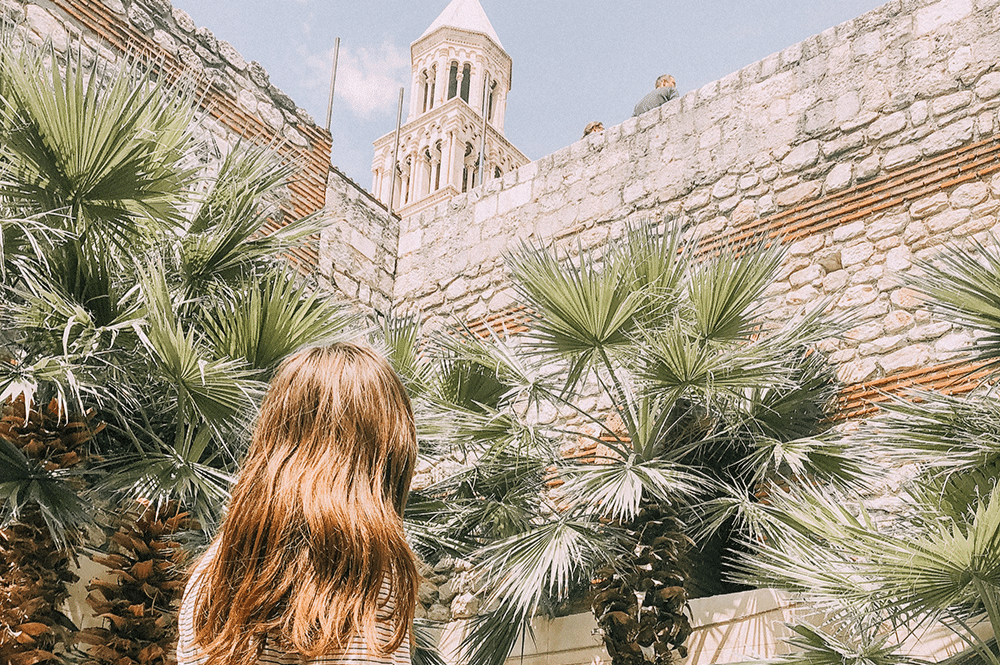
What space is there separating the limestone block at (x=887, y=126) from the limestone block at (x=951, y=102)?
0.57 ft

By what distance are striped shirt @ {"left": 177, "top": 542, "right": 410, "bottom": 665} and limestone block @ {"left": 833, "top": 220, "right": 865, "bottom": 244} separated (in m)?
4.85

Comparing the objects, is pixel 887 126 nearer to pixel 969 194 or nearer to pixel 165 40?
pixel 969 194

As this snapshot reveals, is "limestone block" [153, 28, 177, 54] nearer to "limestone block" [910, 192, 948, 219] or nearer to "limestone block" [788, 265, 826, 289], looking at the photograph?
"limestone block" [788, 265, 826, 289]

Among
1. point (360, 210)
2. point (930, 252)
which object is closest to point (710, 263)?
point (930, 252)

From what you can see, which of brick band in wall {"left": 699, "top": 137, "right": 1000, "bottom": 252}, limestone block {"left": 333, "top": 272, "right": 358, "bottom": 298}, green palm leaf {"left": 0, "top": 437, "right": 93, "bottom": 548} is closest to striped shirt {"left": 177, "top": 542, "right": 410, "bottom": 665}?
green palm leaf {"left": 0, "top": 437, "right": 93, "bottom": 548}

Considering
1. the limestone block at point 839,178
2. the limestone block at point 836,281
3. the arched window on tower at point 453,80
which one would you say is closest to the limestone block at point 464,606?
the limestone block at point 836,281

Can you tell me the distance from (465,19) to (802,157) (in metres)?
37.1

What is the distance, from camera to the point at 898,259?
5.11 meters

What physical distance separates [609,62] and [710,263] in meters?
11.8

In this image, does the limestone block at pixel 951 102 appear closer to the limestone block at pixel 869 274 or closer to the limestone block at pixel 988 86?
the limestone block at pixel 988 86

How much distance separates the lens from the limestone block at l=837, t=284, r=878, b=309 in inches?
203

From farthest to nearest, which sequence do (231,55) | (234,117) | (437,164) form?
(437,164) < (231,55) < (234,117)

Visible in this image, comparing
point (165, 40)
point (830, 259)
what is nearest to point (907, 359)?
point (830, 259)

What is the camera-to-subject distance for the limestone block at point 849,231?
531 centimetres
